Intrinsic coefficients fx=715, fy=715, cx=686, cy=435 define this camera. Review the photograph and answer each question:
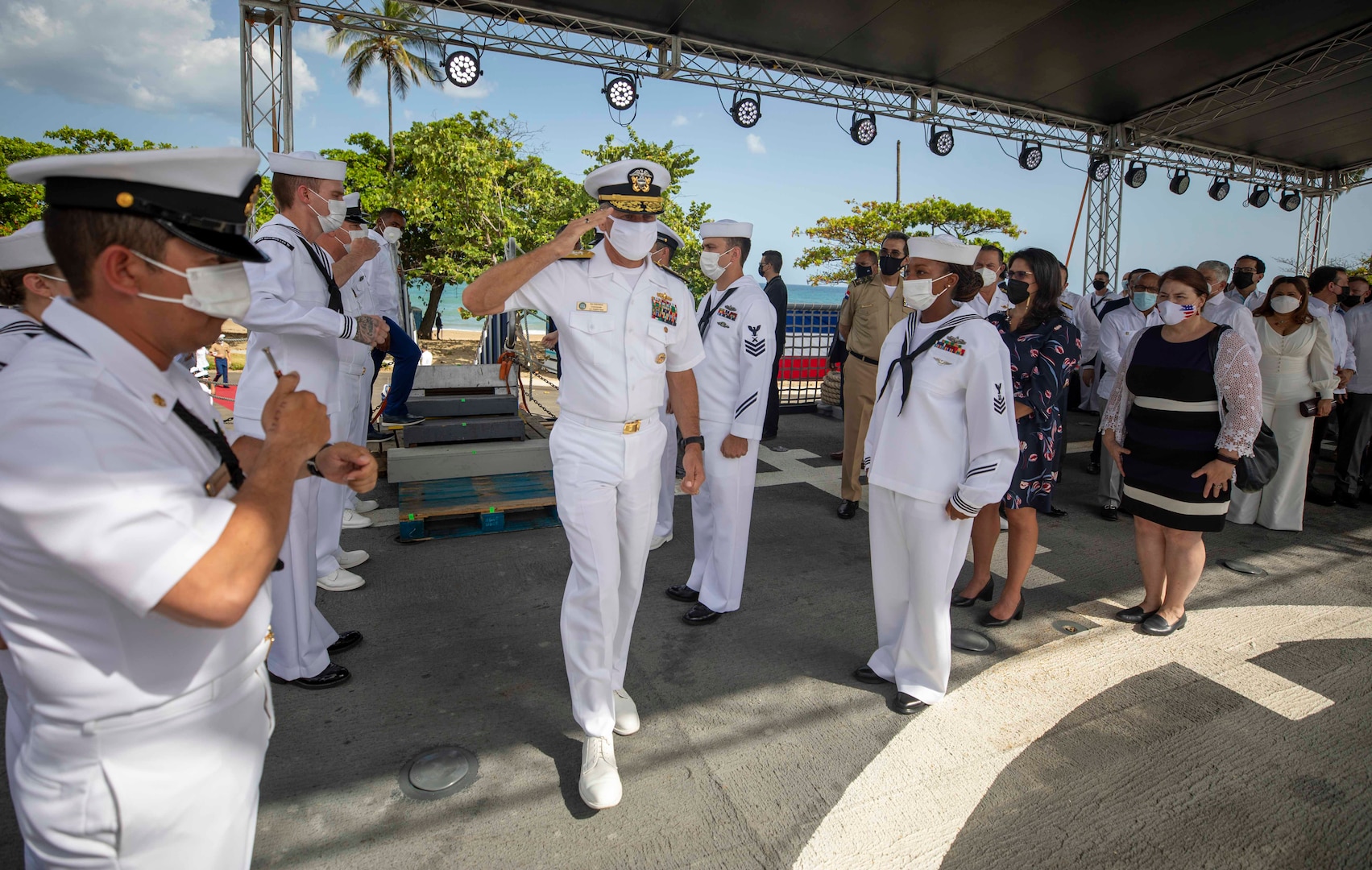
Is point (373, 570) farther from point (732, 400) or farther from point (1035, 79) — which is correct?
point (1035, 79)

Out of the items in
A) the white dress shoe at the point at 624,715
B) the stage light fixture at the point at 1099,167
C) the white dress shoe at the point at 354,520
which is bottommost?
the white dress shoe at the point at 624,715

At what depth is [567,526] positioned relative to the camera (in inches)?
104

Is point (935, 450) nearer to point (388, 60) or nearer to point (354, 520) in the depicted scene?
point (354, 520)

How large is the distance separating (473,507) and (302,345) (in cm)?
216

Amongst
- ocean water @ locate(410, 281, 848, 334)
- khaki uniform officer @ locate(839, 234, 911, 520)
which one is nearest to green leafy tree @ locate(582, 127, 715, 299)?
ocean water @ locate(410, 281, 848, 334)

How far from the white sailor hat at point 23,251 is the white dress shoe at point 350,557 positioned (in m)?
2.58

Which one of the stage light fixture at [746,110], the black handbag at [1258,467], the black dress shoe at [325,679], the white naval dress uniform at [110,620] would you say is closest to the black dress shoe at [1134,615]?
the black handbag at [1258,467]

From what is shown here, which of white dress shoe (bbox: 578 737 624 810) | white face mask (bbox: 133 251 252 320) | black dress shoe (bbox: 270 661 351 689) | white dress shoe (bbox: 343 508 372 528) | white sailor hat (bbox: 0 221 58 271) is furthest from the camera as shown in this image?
white dress shoe (bbox: 343 508 372 528)

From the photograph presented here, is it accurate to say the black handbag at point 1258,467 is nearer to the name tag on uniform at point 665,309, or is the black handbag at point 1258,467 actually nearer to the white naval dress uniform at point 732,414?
the white naval dress uniform at point 732,414

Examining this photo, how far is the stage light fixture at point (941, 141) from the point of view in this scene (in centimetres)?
1334

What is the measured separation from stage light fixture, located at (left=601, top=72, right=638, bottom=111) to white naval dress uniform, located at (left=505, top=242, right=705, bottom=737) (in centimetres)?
953

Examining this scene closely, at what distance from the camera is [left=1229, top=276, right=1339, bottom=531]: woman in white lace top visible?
5527 mm

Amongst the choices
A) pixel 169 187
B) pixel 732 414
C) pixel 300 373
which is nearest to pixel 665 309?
pixel 732 414

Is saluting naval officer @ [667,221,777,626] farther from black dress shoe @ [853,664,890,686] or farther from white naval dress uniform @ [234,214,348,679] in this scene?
white naval dress uniform @ [234,214,348,679]
